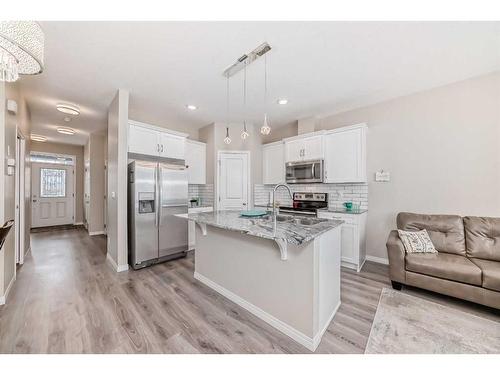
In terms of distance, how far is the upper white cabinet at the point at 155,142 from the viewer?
3.35m

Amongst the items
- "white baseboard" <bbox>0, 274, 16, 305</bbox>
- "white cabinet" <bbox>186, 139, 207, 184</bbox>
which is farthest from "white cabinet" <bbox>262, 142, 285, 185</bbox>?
"white baseboard" <bbox>0, 274, 16, 305</bbox>

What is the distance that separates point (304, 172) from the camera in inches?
156

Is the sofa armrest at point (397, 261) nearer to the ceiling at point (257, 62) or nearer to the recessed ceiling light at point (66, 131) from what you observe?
the ceiling at point (257, 62)

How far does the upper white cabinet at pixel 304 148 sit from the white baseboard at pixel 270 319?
2750mm

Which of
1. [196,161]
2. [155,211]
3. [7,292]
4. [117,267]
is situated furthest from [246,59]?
[7,292]

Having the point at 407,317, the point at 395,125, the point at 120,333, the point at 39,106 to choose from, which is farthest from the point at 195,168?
the point at 407,317

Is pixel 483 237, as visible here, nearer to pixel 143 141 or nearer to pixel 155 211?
pixel 155 211

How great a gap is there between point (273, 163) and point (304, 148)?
84cm

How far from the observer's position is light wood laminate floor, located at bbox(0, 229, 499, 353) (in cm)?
160

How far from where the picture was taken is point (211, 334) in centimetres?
173

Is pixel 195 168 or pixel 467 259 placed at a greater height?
pixel 195 168

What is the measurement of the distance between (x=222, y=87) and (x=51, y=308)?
10.7ft
